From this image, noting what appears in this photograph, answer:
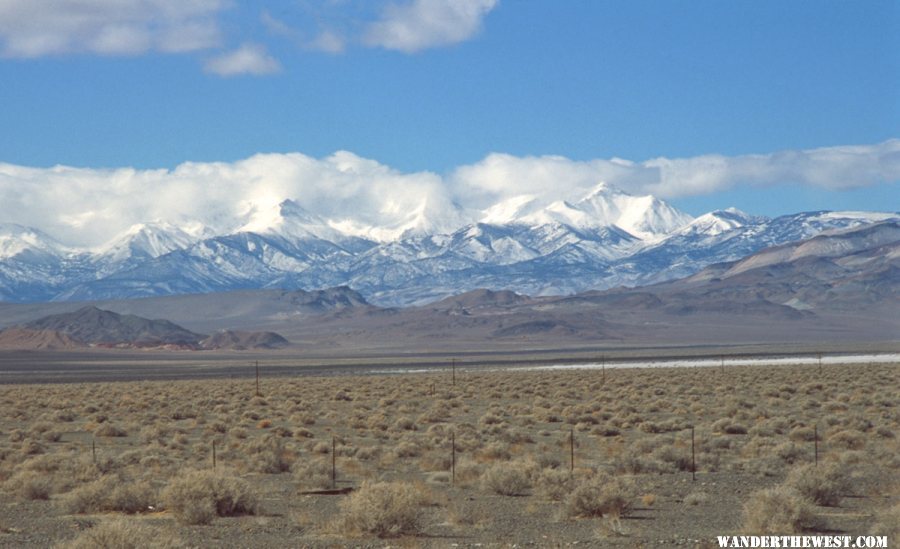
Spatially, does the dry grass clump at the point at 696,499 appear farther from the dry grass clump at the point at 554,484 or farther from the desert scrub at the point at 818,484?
the dry grass clump at the point at 554,484

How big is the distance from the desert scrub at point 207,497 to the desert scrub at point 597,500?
5.61 meters

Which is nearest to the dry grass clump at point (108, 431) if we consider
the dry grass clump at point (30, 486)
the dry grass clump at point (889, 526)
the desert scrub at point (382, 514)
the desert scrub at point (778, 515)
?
the dry grass clump at point (30, 486)

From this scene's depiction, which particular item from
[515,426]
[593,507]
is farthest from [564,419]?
[593,507]

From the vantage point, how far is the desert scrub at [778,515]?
16.9 m

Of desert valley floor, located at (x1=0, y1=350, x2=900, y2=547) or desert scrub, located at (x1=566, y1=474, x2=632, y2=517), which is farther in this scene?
desert scrub, located at (x1=566, y1=474, x2=632, y2=517)

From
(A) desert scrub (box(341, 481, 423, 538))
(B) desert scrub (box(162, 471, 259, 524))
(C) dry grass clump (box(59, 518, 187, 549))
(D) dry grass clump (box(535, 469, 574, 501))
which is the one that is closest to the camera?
(C) dry grass clump (box(59, 518, 187, 549))

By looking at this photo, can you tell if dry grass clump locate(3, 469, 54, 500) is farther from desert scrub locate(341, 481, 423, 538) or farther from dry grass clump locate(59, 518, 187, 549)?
desert scrub locate(341, 481, 423, 538)

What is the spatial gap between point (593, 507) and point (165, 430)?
20.6 metres

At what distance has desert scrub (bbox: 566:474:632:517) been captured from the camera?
61.6ft

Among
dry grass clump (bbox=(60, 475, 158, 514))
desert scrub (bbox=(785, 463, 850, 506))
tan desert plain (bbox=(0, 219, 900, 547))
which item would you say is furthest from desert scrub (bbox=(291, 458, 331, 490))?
desert scrub (bbox=(785, 463, 850, 506))

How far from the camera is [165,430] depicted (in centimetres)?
3600

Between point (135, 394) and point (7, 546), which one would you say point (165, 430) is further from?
point (135, 394)

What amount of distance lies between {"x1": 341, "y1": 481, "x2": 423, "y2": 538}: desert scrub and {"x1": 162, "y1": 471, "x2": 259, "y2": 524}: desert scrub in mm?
2672

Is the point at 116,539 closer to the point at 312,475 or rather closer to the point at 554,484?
the point at 554,484
